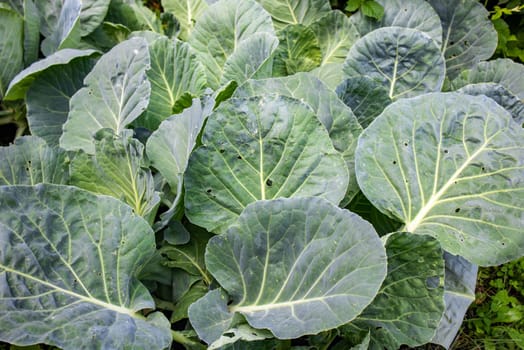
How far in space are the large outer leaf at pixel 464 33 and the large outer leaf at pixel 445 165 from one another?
768mm

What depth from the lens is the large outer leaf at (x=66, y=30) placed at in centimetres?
205

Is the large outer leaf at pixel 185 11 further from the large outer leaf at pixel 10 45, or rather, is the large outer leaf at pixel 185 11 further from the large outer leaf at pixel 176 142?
the large outer leaf at pixel 176 142

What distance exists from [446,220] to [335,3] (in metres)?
1.55

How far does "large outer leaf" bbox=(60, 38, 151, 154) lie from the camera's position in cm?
178

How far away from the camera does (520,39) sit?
2584mm

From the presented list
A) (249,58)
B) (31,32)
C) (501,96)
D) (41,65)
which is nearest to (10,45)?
(31,32)

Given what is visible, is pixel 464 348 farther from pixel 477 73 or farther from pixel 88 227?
pixel 88 227

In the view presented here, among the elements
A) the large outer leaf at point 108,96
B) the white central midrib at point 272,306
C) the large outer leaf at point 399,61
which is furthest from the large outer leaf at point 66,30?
the white central midrib at point 272,306

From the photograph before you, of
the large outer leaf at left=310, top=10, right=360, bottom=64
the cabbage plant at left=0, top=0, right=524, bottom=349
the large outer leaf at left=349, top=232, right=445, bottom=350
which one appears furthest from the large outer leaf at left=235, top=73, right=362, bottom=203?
the large outer leaf at left=310, top=10, right=360, bottom=64

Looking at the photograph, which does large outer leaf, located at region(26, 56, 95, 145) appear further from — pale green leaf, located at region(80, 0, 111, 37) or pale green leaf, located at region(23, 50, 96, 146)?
pale green leaf, located at region(80, 0, 111, 37)

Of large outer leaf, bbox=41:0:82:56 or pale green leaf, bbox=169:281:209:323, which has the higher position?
large outer leaf, bbox=41:0:82:56

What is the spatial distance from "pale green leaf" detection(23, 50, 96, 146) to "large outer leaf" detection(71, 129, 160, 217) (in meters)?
0.48

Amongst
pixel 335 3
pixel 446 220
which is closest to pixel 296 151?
pixel 446 220

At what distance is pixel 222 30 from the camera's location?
211 centimetres
